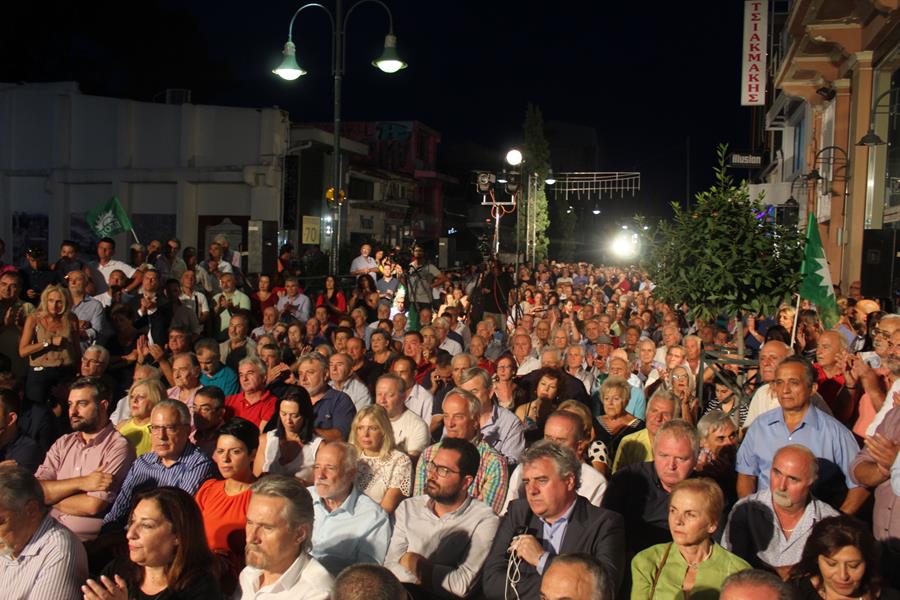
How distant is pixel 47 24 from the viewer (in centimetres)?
3819

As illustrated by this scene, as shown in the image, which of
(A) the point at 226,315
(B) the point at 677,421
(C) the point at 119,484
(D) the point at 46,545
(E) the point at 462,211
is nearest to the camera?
(D) the point at 46,545

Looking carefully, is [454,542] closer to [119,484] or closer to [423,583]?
[423,583]

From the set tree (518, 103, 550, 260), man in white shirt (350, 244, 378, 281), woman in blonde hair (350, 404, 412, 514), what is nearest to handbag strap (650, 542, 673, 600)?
woman in blonde hair (350, 404, 412, 514)

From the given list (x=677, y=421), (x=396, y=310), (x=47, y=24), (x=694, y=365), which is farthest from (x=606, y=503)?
(x=47, y=24)

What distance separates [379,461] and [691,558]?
2.37m

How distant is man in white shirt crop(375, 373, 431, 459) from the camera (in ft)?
22.2

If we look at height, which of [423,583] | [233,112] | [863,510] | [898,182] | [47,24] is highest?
[47,24]

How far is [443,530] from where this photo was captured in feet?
16.4

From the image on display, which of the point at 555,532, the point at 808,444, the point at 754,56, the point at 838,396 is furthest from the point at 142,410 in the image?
the point at 754,56

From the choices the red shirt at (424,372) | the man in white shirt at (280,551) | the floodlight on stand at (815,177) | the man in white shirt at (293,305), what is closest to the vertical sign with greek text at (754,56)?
the floodlight on stand at (815,177)

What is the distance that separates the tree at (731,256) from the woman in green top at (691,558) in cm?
517

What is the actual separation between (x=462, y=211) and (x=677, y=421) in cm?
5811

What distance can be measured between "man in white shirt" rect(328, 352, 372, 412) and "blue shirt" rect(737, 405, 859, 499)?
3598 millimetres

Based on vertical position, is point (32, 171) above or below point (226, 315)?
above
